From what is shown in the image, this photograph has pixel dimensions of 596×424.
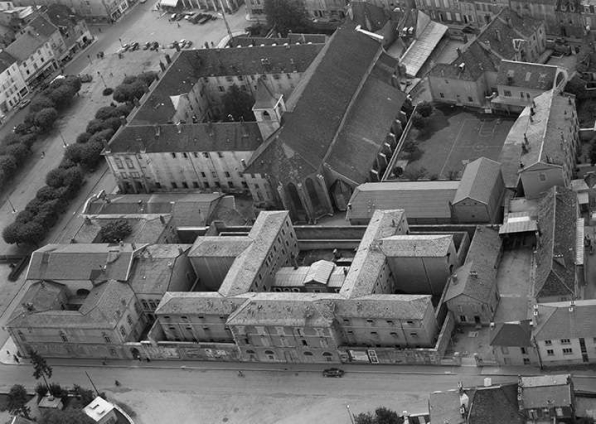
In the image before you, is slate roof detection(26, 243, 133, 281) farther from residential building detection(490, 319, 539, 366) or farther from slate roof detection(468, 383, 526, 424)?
slate roof detection(468, 383, 526, 424)

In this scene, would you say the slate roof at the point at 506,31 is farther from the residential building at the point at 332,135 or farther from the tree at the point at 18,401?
the tree at the point at 18,401

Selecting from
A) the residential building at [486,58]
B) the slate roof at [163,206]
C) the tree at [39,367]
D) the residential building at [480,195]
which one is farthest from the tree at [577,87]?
the tree at [39,367]

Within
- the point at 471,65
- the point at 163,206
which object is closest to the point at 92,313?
the point at 163,206

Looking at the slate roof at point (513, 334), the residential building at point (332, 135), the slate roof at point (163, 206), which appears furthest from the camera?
the slate roof at point (163, 206)

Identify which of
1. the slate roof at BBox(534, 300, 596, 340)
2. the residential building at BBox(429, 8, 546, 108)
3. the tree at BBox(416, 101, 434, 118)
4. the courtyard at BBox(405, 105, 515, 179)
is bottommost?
the courtyard at BBox(405, 105, 515, 179)

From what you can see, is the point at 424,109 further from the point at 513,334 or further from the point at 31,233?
the point at 31,233

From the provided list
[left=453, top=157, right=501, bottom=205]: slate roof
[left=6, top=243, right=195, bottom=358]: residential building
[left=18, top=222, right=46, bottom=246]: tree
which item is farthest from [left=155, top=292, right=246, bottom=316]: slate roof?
[left=18, top=222, right=46, bottom=246]: tree

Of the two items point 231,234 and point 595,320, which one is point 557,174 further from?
point 231,234
